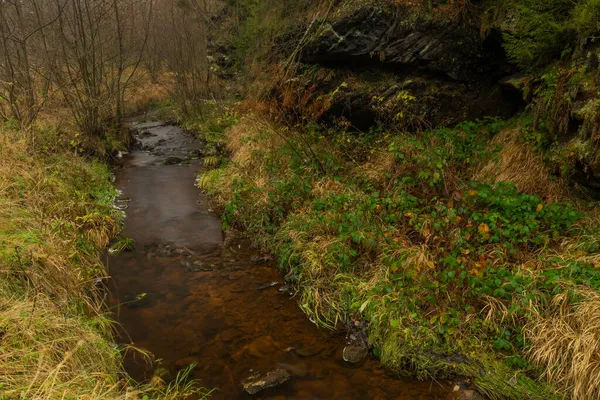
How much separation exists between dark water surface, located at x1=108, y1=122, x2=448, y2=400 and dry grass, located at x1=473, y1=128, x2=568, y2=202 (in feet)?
9.94

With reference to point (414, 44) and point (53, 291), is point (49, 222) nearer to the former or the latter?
point (53, 291)

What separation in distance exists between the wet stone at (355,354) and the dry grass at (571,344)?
1601mm

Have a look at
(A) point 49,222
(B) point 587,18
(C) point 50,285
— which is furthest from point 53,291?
(B) point 587,18

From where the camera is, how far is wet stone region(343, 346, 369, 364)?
4.23 metres

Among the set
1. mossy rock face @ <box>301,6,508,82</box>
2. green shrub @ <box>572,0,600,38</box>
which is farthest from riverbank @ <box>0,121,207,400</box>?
green shrub @ <box>572,0,600,38</box>

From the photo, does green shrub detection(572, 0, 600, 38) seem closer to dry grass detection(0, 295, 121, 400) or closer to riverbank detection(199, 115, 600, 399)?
riverbank detection(199, 115, 600, 399)

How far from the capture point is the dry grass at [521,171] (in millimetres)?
5168

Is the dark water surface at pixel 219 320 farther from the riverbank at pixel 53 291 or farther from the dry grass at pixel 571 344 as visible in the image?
the dry grass at pixel 571 344

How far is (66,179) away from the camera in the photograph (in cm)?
789

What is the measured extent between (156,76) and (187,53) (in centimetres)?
858

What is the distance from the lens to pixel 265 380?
3.95 metres

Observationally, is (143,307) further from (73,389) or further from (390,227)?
(390,227)

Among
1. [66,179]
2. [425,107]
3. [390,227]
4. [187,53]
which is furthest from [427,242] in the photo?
[187,53]

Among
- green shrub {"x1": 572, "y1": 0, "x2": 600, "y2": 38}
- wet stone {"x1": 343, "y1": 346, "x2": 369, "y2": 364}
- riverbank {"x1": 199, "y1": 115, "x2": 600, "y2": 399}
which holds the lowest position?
wet stone {"x1": 343, "y1": 346, "x2": 369, "y2": 364}
